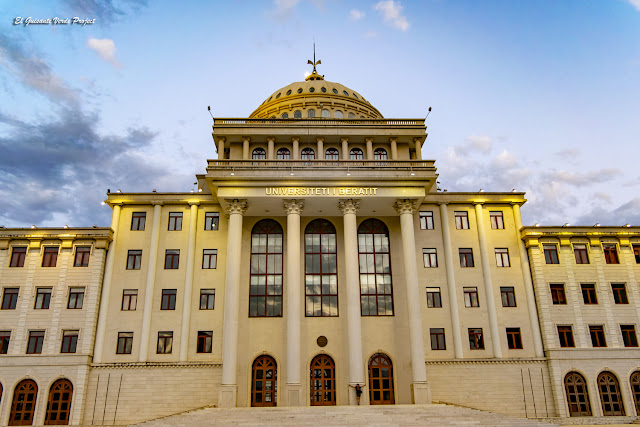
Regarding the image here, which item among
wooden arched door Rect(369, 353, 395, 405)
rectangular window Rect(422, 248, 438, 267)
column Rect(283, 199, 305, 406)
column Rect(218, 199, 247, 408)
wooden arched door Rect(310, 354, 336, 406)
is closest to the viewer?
column Rect(218, 199, 247, 408)

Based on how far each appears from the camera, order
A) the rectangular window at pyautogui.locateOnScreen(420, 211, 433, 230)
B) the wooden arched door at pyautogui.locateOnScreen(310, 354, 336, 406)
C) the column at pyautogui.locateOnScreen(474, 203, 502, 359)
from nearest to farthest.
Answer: the wooden arched door at pyautogui.locateOnScreen(310, 354, 336, 406)
the column at pyautogui.locateOnScreen(474, 203, 502, 359)
the rectangular window at pyautogui.locateOnScreen(420, 211, 433, 230)

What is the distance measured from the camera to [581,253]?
38.2 meters

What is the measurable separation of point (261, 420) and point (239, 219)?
14.9 meters

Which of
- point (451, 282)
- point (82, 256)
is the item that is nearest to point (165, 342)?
point (82, 256)

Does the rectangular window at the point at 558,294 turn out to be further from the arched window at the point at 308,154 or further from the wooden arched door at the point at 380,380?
the arched window at the point at 308,154

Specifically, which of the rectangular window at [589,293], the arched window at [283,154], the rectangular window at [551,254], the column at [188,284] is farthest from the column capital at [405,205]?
the column at [188,284]

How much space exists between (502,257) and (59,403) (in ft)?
112

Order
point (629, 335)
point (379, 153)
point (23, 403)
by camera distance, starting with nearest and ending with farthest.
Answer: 1. point (23, 403)
2. point (629, 335)
3. point (379, 153)

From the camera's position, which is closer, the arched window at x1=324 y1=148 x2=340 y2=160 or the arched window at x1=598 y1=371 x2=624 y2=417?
the arched window at x1=598 y1=371 x2=624 y2=417

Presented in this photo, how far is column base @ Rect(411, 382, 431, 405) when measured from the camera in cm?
3269

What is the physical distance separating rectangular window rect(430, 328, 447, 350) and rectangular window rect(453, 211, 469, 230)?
8.51 m

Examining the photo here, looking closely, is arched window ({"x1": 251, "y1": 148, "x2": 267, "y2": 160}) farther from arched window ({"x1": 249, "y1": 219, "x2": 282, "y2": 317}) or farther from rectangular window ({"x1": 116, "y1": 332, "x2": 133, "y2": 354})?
rectangular window ({"x1": 116, "y1": 332, "x2": 133, "y2": 354})

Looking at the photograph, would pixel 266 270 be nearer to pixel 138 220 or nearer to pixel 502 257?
pixel 138 220

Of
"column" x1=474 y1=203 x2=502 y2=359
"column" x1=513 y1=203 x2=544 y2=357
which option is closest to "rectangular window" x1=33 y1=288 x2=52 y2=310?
"column" x1=474 y1=203 x2=502 y2=359
